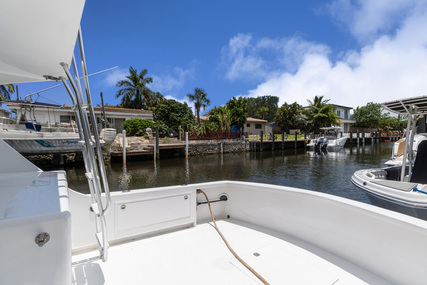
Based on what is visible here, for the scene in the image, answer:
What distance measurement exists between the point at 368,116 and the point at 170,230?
52.5 meters

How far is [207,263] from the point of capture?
6.69 ft

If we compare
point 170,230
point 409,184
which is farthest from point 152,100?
point 409,184

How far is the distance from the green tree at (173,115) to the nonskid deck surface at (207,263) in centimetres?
2116

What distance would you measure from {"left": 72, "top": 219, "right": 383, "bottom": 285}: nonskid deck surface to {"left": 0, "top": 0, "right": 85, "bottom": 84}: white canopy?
1679mm

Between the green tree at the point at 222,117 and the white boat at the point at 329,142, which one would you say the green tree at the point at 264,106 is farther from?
the green tree at the point at 222,117

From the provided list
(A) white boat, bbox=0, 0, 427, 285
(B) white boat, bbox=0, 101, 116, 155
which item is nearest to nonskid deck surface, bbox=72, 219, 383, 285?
(A) white boat, bbox=0, 0, 427, 285

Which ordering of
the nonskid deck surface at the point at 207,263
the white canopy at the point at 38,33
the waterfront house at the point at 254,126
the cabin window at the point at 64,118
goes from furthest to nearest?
the waterfront house at the point at 254,126 < the cabin window at the point at 64,118 < the nonskid deck surface at the point at 207,263 < the white canopy at the point at 38,33

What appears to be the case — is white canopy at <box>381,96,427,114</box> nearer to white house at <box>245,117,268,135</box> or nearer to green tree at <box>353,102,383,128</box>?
white house at <box>245,117,268,135</box>

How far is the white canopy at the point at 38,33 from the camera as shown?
102 cm

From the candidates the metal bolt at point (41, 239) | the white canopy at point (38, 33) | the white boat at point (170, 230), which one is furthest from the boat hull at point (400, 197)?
the white canopy at point (38, 33)

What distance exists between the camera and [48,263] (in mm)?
764

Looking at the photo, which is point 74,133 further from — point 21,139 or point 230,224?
point 230,224

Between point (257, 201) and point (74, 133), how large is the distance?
1379cm

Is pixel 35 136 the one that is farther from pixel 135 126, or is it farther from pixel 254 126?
pixel 254 126
